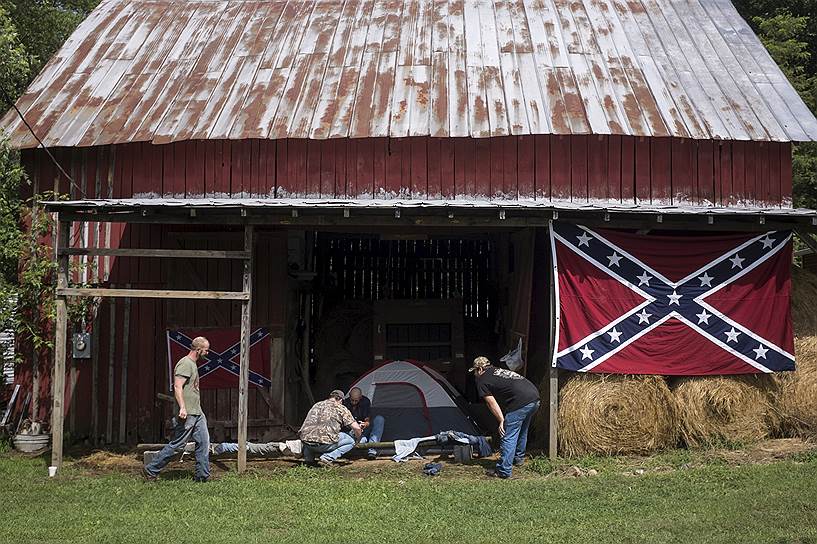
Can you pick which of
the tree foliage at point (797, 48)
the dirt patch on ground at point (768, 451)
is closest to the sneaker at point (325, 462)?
the dirt patch on ground at point (768, 451)

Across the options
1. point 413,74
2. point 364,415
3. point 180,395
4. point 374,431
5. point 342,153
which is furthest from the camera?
point 413,74

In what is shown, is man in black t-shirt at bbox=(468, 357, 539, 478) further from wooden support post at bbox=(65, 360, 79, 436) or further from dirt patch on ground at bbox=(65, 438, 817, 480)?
wooden support post at bbox=(65, 360, 79, 436)

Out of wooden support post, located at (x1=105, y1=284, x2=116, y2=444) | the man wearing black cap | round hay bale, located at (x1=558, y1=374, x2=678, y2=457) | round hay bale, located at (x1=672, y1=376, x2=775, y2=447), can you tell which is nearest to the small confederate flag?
wooden support post, located at (x1=105, y1=284, x2=116, y2=444)

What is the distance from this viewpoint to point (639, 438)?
11070 mm

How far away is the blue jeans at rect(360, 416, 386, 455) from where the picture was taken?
38.9 ft

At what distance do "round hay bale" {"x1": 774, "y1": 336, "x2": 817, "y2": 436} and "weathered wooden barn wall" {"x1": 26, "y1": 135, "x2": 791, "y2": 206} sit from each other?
2914 millimetres

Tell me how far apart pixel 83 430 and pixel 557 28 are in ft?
35.1

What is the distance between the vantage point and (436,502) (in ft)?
29.5

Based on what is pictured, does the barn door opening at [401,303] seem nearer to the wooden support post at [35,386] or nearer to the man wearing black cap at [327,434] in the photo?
the man wearing black cap at [327,434]

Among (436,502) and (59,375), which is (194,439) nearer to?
(59,375)

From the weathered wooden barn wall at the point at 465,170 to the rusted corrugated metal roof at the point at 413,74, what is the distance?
33cm

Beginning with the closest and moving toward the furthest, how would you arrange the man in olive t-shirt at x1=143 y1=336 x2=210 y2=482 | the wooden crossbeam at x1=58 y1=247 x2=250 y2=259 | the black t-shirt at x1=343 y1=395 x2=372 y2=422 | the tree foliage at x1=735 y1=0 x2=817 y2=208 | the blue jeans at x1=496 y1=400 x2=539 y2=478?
the man in olive t-shirt at x1=143 y1=336 x2=210 y2=482
the blue jeans at x1=496 y1=400 x2=539 y2=478
the wooden crossbeam at x1=58 y1=247 x2=250 y2=259
the black t-shirt at x1=343 y1=395 x2=372 y2=422
the tree foliage at x1=735 y1=0 x2=817 y2=208

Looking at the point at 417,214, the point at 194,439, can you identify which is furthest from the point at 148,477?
the point at 417,214

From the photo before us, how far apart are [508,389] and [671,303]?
2565 millimetres
